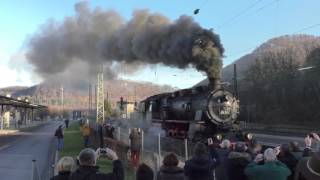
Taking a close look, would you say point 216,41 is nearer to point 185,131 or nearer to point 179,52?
point 179,52

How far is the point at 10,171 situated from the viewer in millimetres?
22672

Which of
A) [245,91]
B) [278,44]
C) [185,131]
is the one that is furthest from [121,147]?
[278,44]

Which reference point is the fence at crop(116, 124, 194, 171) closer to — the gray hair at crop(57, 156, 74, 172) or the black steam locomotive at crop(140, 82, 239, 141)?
the black steam locomotive at crop(140, 82, 239, 141)

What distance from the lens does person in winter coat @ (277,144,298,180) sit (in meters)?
8.18

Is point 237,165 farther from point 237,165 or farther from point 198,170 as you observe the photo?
point 198,170

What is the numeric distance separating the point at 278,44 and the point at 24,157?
98.2m

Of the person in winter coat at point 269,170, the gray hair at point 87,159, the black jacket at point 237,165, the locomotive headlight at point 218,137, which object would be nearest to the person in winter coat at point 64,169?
the gray hair at point 87,159

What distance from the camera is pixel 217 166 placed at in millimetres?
10078

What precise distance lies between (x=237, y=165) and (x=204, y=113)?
55.0 ft

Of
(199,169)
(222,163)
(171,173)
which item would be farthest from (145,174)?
(222,163)

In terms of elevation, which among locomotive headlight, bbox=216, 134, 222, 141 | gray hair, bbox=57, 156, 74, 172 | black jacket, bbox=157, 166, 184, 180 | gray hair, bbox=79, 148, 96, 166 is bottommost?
black jacket, bbox=157, 166, 184, 180

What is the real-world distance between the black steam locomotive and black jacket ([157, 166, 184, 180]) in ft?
53.8

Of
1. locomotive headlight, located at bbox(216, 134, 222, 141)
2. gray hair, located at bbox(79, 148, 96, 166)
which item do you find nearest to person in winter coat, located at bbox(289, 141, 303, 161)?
gray hair, located at bbox(79, 148, 96, 166)

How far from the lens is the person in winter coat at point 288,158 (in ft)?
26.8
